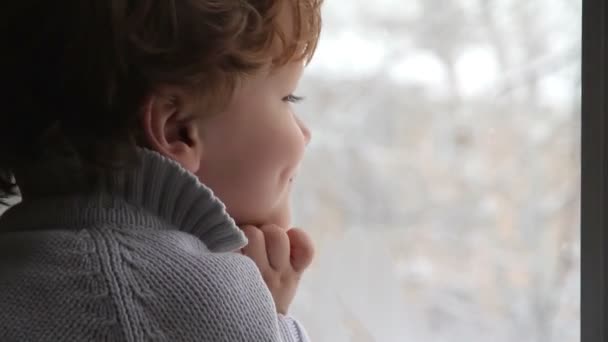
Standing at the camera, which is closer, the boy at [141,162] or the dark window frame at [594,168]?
the boy at [141,162]

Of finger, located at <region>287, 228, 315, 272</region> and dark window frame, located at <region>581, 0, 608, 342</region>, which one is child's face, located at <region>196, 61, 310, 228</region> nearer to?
finger, located at <region>287, 228, 315, 272</region>

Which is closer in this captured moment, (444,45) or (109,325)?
(109,325)

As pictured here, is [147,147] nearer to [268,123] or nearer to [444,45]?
[268,123]

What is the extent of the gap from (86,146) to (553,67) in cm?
57

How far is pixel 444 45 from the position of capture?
1.06m

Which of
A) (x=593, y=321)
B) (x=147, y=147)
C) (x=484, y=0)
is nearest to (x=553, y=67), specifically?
(x=484, y=0)

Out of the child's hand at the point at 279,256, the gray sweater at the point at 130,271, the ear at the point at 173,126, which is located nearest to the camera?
the gray sweater at the point at 130,271

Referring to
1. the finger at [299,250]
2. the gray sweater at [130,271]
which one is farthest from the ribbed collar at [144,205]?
the finger at [299,250]

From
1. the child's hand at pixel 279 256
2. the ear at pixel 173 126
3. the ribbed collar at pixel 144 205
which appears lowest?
the child's hand at pixel 279 256

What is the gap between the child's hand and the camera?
2.83 ft

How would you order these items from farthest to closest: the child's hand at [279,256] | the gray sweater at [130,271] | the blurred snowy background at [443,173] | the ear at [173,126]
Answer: the blurred snowy background at [443,173], the child's hand at [279,256], the ear at [173,126], the gray sweater at [130,271]

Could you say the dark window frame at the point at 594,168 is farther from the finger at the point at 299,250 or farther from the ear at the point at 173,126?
the ear at the point at 173,126

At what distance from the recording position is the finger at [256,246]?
86 centimetres

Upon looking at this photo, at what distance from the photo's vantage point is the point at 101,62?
723 mm
